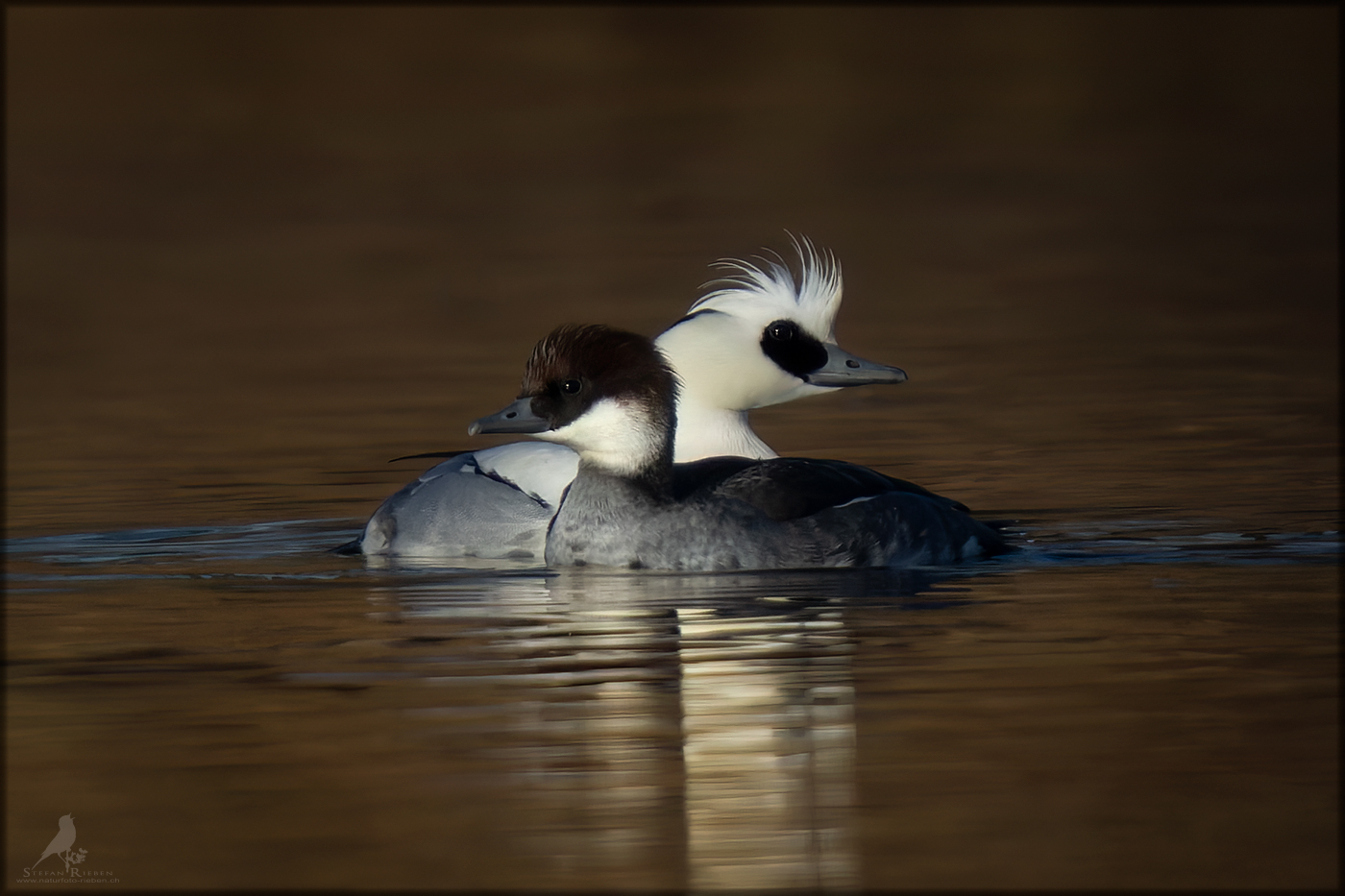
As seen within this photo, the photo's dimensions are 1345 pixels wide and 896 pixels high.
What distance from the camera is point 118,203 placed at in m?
26.4

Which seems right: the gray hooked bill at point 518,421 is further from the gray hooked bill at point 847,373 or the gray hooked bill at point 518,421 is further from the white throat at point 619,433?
the gray hooked bill at point 847,373

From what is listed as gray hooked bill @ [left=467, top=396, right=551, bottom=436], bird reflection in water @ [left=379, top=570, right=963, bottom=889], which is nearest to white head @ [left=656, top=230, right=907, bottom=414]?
gray hooked bill @ [left=467, top=396, right=551, bottom=436]

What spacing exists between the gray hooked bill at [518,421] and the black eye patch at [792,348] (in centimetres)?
136

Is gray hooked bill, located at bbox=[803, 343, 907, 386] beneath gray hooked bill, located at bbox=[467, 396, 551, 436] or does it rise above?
above

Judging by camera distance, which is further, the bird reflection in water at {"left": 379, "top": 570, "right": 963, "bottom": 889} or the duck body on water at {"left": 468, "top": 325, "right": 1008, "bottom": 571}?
the duck body on water at {"left": 468, "top": 325, "right": 1008, "bottom": 571}

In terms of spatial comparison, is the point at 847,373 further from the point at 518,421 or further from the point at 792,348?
the point at 518,421

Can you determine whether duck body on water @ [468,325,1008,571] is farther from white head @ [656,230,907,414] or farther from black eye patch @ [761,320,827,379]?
black eye patch @ [761,320,827,379]

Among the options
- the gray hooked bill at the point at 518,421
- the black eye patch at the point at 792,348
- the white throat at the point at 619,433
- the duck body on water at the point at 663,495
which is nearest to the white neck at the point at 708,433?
the black eye patch at the point at 792,348

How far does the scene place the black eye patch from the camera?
10258 millimetres

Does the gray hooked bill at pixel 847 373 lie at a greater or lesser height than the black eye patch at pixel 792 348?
lesser

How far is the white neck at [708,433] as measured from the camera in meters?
10.3

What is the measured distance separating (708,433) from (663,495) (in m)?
1.06

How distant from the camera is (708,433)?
408 inches

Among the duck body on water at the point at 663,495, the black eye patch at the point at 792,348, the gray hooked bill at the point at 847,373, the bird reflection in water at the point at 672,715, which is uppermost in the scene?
the black eye patch at the point at 792,348
